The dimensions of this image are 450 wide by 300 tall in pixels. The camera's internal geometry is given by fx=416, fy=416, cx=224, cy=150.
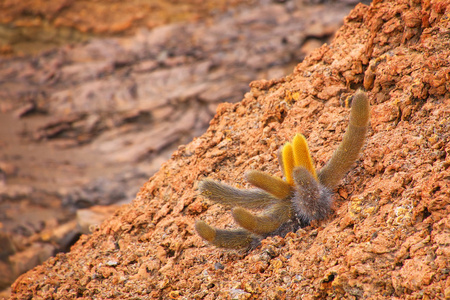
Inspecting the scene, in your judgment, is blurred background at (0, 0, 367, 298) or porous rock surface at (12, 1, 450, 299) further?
blurred background at (0, 0, 367, 298)

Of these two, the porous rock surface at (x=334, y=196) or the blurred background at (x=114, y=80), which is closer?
the porous rock surface at (x=334, y=196)

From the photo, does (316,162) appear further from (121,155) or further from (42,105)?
(42,105)

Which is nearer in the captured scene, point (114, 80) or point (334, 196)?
point (334, 196)

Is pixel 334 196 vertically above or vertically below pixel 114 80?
above

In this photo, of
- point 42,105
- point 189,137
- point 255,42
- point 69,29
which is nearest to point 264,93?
point 189,137
